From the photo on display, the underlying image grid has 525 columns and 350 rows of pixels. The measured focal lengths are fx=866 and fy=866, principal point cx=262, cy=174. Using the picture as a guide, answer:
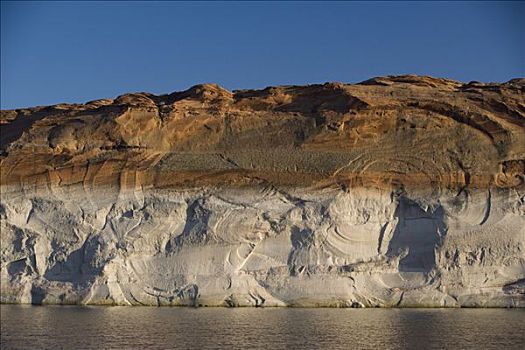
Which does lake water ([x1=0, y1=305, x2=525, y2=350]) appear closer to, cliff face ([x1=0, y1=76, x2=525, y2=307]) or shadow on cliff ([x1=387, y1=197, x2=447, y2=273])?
cliff face ([x1=0, y1=76, x2=525, y2=307])

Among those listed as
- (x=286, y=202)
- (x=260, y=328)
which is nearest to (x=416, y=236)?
(x=286, y=202)

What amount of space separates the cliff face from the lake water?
1034 mm

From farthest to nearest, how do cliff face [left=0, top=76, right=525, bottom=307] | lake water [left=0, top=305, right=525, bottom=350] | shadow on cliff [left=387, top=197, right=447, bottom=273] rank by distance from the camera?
shadow on cliff [left=387, top=197, right=447, bottom=273], cliff face [left=0, top=76, right=525, bottom=307], lake water [left=0, top=305, right=525, bottom=350]

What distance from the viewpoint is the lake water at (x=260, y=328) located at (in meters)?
16.0

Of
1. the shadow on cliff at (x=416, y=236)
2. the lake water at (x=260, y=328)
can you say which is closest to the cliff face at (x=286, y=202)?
the shadow on cliff at (x=416, y=236)

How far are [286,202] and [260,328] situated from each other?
528 cm

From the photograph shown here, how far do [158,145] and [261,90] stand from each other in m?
3.41

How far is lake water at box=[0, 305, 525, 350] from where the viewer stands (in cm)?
1599

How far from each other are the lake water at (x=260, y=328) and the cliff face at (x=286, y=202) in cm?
103

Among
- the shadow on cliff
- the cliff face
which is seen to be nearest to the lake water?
the cliff face

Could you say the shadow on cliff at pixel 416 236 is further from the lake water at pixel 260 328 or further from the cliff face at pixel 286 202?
the lake water at pixel 260 328

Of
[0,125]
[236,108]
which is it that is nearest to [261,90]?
[236,108]

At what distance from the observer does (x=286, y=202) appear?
73.6 ft

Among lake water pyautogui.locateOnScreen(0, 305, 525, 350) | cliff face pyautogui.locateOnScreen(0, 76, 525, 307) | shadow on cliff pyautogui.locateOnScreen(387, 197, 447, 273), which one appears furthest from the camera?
shadow on cliff pyautogui.locateOnScreen(387, 197, 447, 273)
